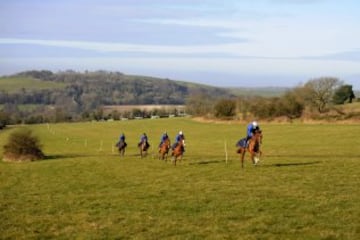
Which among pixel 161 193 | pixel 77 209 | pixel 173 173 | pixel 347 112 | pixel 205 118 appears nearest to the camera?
pixel 77 209

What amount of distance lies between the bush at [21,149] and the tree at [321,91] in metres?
52.3

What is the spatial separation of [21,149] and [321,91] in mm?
59008

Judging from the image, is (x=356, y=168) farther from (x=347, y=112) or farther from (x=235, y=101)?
(x=235, y=101)

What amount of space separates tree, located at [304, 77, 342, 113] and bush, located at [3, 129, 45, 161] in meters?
52.3

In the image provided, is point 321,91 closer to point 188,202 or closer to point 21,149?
point 21,149

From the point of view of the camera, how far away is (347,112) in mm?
79688

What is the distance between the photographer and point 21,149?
1748 inches

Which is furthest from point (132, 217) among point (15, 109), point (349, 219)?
point (15, 109)

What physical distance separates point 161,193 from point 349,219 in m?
7.83

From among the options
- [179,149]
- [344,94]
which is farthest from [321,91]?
[179,149]

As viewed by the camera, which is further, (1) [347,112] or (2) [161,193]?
(1) [347,112]

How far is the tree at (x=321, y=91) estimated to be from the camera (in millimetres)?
88750

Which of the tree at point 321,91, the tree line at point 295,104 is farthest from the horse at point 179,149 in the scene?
the tree at point 321,91

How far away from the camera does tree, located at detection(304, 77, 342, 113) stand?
88750 mm
